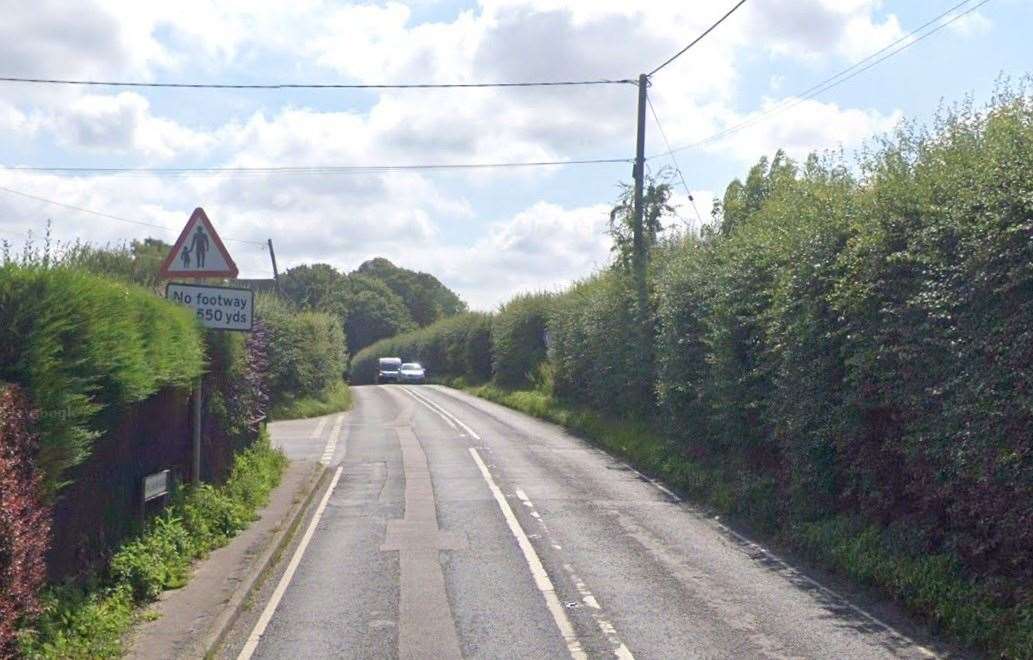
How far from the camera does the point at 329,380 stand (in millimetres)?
44219

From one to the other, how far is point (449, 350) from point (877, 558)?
193 feet

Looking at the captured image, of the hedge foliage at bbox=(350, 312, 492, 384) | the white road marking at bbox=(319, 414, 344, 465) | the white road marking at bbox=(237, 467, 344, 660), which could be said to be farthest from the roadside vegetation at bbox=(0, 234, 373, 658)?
the hedge foliage at bbox=(350, 312, 492, 384)

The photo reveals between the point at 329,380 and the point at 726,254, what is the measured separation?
91.8 ft

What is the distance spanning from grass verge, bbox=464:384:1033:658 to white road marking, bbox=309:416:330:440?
1132 cm

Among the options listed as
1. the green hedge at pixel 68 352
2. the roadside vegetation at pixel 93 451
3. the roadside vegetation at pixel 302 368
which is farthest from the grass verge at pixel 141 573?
the roadside vegetation at pixel 302 368

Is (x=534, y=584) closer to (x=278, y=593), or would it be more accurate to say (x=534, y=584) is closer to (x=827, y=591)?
(x=278, y=593)

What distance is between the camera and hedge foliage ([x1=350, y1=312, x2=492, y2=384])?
200ft

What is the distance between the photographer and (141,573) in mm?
10414

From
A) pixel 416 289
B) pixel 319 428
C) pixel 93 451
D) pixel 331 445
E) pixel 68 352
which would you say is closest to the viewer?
pixel 68 352

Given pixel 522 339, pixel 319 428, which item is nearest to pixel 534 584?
pixel 319 428

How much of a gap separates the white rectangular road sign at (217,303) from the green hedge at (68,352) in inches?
128

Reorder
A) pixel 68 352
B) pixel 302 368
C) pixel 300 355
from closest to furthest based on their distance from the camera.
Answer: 1. pixel 68 352
2. pixel 300 355
3. pixel 302 368

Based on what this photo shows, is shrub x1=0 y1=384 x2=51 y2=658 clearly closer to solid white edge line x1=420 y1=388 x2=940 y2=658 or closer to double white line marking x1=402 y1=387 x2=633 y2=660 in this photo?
double white line marking x1=402 y1=387 x2=633 y2=660

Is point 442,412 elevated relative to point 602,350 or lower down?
lower down
